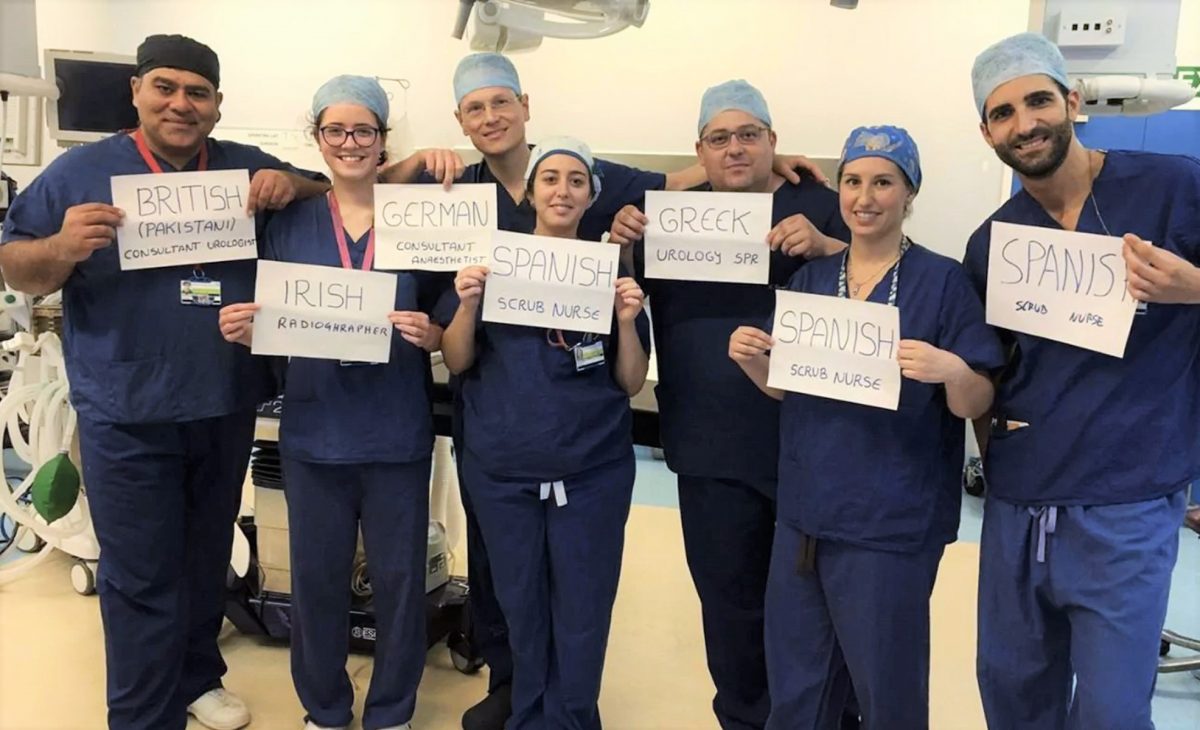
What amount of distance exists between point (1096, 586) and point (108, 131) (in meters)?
3.46

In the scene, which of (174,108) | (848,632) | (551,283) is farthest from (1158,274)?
(174,108)

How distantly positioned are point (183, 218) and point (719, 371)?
1.13 metres

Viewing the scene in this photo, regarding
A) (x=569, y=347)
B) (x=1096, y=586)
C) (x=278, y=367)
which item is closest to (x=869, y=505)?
(x=1096, y=586)

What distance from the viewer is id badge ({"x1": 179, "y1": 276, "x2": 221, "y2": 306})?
1.78 metres

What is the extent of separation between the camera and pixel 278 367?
76.5 inches

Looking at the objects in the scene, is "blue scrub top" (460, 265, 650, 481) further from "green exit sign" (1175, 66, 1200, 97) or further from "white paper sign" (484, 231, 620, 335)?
"green exit sign" (1175, 66, 1200, 97)

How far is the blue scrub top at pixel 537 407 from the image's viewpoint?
169 cm

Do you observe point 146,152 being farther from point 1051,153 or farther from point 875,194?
point 1051,153

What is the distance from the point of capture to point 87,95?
3.19 metres

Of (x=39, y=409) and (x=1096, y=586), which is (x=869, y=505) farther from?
(x=39, y=409)

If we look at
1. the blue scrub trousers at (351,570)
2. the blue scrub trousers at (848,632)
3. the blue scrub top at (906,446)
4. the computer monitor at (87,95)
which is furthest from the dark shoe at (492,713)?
the computer monitor at (87,95)

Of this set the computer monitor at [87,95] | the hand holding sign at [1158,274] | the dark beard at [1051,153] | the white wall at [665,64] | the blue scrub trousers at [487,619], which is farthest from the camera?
the white wall at [665,64]

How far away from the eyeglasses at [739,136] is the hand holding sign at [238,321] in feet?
3.22

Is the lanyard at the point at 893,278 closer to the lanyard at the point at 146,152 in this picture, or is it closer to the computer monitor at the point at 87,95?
the lanyard at the point at 146,152
